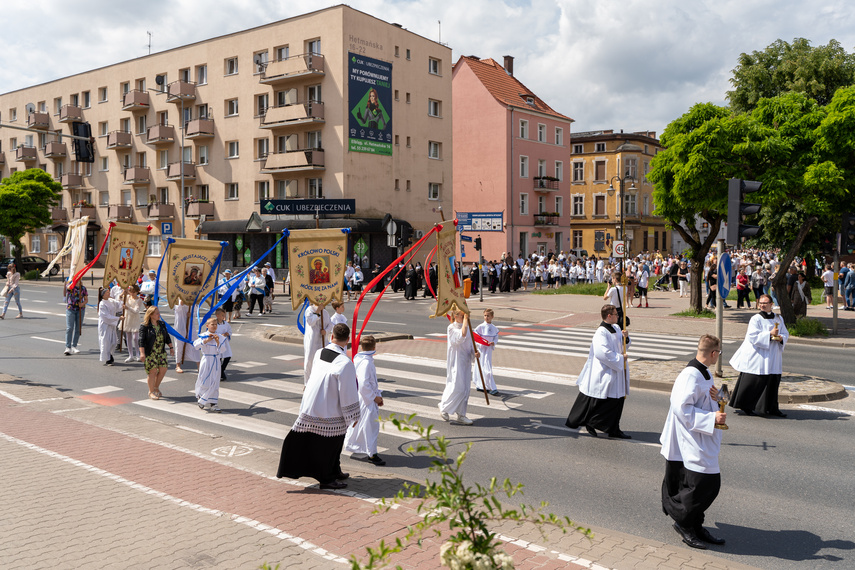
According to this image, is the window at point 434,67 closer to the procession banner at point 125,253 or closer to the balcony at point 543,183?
the balcony at point 543,183

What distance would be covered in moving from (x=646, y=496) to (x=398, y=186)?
38.3 metres

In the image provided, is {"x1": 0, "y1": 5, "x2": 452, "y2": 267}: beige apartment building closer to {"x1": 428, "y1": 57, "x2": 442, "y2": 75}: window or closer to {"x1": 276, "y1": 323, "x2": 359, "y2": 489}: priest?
{"x1": 428, "y1": 57, "x2": 442, "y2": 75}: window

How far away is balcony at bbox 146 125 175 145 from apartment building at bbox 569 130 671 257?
3813 centimetres

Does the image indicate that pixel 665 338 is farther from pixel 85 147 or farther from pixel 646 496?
pixel 85 147

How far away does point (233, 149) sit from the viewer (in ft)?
152

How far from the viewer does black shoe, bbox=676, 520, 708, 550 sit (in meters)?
5.88

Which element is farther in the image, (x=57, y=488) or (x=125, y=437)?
(x=125, y=437)

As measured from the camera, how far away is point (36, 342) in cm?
1911

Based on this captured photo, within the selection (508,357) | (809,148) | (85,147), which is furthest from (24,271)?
(809,148)

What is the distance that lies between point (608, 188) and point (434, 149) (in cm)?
2645

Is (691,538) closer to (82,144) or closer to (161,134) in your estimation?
(82,144)

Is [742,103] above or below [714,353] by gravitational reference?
above

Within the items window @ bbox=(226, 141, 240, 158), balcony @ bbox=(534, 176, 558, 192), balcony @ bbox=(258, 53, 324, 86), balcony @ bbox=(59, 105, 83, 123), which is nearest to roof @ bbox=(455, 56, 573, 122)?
balcony @ bbox=(534, 176, 558, 192)

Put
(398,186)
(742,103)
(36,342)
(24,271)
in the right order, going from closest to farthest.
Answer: (36,342)
(742,103)
(398,186)
(24,271)
